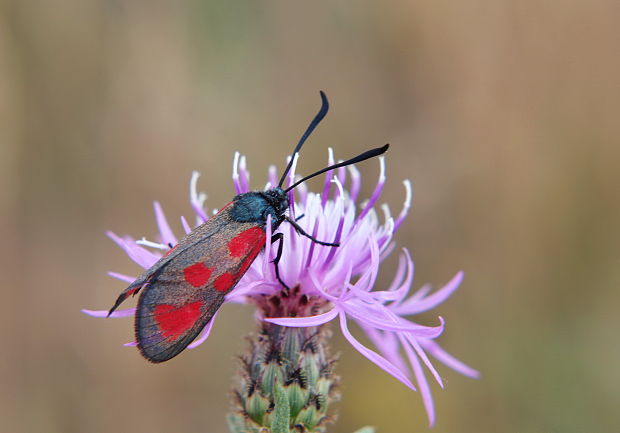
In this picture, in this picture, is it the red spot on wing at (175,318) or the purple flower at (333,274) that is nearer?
the red spot on wing at (175,318)

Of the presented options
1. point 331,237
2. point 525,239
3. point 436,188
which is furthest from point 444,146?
point 331,237

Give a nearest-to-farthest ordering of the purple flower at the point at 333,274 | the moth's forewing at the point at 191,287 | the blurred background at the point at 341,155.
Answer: the moth's forewing at the point at 191,287
the purple flower at the point at 333,274
the blurred background at the point at 341,155

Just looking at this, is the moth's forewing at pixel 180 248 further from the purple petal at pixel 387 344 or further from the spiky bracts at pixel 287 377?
the purple petal at pixel 387 344

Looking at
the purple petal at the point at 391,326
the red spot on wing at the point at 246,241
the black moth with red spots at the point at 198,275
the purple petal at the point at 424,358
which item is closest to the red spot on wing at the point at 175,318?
the black moth with red spots at the point at 198,275

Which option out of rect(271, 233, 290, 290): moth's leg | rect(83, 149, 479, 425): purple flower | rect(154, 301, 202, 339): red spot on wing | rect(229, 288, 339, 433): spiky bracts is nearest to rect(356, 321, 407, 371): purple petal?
rect(83, 149, 479, 425): purple flower

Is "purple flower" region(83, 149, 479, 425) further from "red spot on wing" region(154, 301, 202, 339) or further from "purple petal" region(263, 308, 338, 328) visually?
"red spot on wing" region(154, 301, 202, 339)

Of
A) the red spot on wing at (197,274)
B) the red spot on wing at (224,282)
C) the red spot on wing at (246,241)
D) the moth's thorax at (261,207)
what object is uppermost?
the moth's thorax at (261,207)
